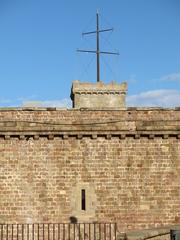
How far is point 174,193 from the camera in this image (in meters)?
15.3

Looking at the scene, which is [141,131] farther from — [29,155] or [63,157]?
[29,155]

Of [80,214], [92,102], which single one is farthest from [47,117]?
[92,102]

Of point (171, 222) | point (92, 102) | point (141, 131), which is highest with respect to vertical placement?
point (92, 102)

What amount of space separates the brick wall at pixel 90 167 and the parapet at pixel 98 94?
35.0ft

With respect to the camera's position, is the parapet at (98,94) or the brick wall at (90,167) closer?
the brick wall at (90,167)

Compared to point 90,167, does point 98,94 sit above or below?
above

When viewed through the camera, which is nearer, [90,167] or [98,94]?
[90,167]

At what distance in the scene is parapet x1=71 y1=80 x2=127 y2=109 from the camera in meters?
26.2

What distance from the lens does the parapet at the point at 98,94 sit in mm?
26203

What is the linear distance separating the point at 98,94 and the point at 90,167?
11.6 metres

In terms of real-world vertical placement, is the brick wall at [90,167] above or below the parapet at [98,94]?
below

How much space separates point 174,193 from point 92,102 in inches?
467

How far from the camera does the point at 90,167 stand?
15188mm

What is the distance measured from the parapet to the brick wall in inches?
420
